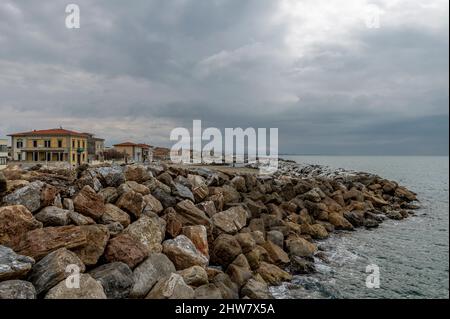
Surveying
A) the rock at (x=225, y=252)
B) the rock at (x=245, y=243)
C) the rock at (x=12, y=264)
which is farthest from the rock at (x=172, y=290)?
the rock at (x=245, y=243)

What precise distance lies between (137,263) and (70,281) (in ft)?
6.75

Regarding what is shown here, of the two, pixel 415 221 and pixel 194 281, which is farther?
pixel 415 221

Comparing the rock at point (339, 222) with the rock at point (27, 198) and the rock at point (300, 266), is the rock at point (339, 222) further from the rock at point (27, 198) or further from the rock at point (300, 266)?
the rock at point (27, 198)

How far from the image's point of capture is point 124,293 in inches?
319

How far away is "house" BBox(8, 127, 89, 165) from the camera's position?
4106 centimetres

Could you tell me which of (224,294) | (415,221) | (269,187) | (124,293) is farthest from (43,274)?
(415,221)

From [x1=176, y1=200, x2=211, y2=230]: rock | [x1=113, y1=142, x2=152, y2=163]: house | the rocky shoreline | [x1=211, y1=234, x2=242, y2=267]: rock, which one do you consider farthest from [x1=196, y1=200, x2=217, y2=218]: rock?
[x1=113, y1=142, x2=152, y2=163]: house

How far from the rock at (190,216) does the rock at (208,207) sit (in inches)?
48.9

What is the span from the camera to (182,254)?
10117mm

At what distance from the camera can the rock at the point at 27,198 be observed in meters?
9.95

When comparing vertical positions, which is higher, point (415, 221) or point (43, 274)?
point (43, 274)

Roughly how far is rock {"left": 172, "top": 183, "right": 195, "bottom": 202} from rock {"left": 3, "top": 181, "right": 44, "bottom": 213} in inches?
234
